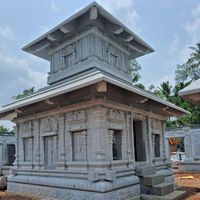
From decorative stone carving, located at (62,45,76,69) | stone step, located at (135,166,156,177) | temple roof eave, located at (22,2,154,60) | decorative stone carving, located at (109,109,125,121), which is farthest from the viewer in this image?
decorative stone carving, located at (62,45,76,69)

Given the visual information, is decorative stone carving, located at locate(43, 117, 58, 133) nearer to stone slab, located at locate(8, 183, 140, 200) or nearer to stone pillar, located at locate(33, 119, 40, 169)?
stone pillar, located at locate(33, 119, 40, 169)

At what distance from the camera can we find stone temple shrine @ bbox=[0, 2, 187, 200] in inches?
305

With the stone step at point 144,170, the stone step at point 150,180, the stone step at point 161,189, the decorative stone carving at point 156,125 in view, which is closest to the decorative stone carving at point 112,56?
the decorative stone carving at point 156,125

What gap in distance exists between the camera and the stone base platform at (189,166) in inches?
726

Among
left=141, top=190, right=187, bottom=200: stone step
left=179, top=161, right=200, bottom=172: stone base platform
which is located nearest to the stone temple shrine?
left=141, top=190, right=187, bottom=200: stone step

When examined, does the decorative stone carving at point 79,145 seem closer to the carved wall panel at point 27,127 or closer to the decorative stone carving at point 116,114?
the decorative stone carving at point 116,114

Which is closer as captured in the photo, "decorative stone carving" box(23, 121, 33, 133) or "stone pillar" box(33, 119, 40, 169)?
"stone pillar" box(33, 119, 40, 169)

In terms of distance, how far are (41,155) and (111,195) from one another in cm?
337

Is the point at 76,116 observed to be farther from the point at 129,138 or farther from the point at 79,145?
the point at 129,138

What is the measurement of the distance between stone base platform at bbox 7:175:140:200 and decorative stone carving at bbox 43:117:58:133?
1.64m

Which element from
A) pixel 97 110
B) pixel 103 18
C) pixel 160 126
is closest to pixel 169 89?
pixel 160 126

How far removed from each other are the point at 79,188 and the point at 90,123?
1935 millimetres

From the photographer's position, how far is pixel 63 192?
838 cm

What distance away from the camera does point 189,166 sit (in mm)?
18797
